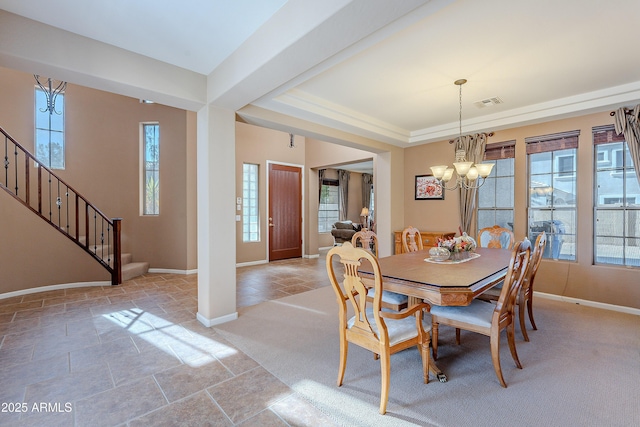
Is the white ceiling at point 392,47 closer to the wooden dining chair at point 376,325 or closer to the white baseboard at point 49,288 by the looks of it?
the wooden dining chair at point 376,325

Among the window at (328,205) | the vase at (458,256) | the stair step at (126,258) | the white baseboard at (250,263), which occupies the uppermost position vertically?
the window at (328,205)

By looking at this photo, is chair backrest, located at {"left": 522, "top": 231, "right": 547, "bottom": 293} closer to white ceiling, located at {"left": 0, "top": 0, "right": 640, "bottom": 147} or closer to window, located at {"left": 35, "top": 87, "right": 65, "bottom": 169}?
white ceiling, located at {"left": 0, "top": 0, "right": 640, "bottom": 147}

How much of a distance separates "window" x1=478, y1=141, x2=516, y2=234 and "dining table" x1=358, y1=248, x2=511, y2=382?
1.97m

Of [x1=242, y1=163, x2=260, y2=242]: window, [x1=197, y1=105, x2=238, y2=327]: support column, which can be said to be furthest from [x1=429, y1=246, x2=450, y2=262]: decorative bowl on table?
[x1=242, y1=163, x2=260, y2=242]: window

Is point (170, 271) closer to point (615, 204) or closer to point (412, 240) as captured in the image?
point (412, 240)

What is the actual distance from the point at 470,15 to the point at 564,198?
133 inches

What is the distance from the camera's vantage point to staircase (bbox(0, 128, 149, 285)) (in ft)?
15.6

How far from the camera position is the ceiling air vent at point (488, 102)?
3869 millimetres

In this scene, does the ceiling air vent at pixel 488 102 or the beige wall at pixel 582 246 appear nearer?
the beige wall at pixel 582 246

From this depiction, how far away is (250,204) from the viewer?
6988mm

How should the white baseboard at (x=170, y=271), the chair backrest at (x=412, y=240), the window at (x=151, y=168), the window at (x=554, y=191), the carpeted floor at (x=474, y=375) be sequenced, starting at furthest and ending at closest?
1. the window at (x=151, y=168)
2. the white baseboard at (x=170, y=271)
3. the window at (x=554, y=191)
4. the chair backrest at (x=412, y=240)
5. the carpeted floor at (x=474, y=375)

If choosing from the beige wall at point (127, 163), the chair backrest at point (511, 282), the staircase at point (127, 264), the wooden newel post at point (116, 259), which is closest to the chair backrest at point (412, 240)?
the chair backrest at point (511, 282)

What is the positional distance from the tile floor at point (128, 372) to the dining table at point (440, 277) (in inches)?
39.6

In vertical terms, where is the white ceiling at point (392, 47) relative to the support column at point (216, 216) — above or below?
above
